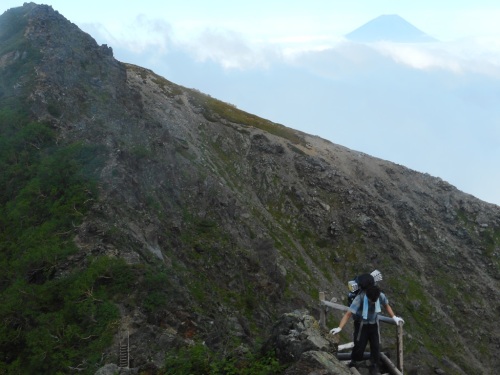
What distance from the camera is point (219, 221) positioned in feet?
199

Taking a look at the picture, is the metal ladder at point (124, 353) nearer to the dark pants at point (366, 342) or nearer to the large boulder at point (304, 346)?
the large boulder at point (304, 346)

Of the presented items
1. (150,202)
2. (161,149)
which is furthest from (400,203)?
(150,202)

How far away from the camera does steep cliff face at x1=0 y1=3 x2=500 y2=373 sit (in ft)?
88.1

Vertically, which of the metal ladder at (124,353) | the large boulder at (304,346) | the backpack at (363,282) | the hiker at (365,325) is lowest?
the metal ladder at (124,353)

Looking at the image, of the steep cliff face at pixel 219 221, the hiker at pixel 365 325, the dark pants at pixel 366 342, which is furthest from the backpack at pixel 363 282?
the steep cliff face at pixel 219 221

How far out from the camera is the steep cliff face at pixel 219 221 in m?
26.8

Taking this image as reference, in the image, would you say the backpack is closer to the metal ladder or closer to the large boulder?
the large boulder

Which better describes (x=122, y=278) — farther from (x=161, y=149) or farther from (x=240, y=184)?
(x=240, y=184)

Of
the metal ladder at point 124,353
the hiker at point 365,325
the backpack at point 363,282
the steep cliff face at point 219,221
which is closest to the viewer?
the backpack at point 363,282

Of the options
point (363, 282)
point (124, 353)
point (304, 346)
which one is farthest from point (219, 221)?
point (304, 346)

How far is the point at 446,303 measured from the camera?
72.3m

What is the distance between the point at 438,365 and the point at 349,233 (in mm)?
22726

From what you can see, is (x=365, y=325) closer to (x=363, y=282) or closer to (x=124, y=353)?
(x=363, y=282)

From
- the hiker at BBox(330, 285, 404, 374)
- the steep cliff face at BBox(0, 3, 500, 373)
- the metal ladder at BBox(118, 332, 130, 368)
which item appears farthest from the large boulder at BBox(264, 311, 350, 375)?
the metal ladder at BBox(118, 332, 130, 368)
